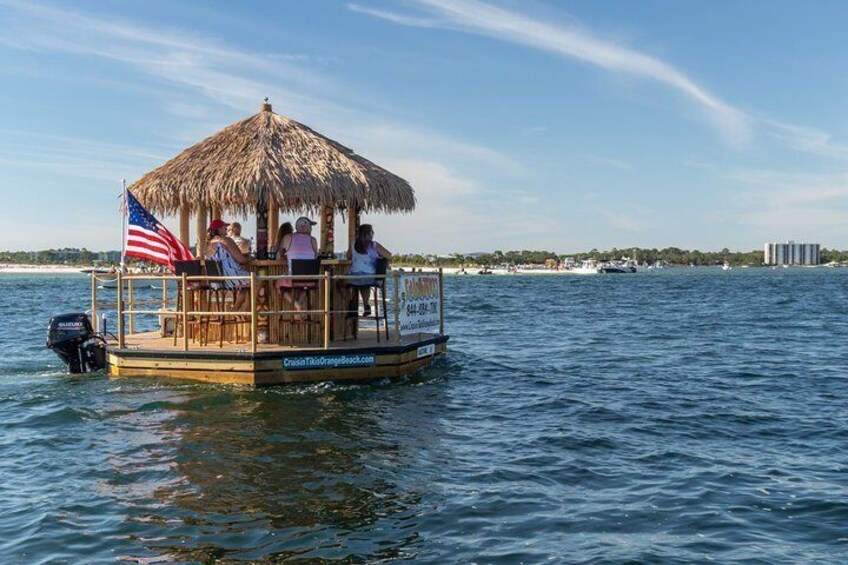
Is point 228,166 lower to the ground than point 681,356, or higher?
higher

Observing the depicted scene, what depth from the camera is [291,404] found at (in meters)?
12.3

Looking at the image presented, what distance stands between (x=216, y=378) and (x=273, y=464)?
15.1ft

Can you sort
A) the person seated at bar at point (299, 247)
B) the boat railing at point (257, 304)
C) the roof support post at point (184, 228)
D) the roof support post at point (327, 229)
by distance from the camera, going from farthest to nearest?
the roof support post at point (184, 228), the roof support post at point (327, 229), the person seated at bar at point (299, 247), the boat railing at point (257, 304)

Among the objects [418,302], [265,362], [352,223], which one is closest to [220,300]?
[265,362]

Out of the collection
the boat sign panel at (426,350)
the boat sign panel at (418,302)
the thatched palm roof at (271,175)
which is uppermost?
the thatched palm roof at (271,175)

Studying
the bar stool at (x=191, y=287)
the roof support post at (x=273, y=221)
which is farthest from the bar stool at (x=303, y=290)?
the bar stool at (x=191, y=287)

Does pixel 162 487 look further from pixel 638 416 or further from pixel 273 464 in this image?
pixel 638 416

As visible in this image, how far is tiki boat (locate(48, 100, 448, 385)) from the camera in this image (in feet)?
44.2

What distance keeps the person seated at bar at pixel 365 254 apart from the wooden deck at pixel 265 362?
1.34 meters

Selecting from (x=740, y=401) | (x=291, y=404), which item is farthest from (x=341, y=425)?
(x=740, y=401)

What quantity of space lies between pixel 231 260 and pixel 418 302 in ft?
12.0

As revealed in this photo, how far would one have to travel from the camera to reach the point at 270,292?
14797 mm

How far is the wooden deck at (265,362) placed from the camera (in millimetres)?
13234

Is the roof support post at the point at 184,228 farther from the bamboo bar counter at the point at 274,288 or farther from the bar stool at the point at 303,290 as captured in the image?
the bar stool at the point at 303,290
